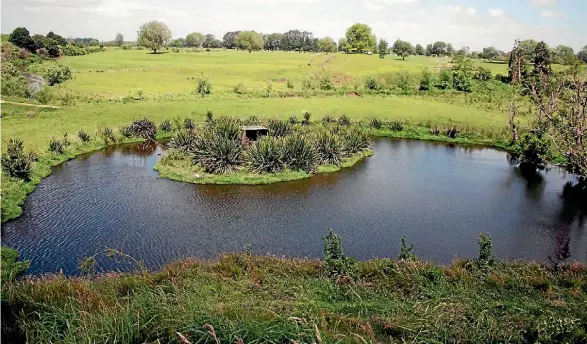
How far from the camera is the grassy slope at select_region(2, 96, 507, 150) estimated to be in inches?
1519

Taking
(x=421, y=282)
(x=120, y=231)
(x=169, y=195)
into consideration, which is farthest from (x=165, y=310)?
(x=169, y=195)

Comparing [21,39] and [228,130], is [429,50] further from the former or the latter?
[228,130]

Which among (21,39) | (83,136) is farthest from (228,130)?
(21,39)

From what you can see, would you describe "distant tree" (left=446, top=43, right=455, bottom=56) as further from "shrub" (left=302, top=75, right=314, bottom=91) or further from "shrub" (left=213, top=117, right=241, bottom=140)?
"shrub" (left=213, top=117, right=241, bottom=140)

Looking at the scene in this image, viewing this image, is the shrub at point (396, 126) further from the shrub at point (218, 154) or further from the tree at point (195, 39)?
the tree at point (195, 39)

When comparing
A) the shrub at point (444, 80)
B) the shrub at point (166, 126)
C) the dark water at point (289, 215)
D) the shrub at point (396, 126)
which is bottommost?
the dark water at point (289, 215)

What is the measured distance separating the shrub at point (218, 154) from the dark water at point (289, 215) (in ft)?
8.06

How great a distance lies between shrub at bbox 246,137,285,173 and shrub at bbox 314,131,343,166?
125 inches

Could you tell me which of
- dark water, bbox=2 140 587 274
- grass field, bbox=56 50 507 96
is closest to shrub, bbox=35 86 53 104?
grass field, bbox=56 50 507 96

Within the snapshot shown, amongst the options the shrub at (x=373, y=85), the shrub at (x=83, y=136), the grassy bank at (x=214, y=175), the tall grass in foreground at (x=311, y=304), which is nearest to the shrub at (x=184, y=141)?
the grassy bank at (x=214, y=175)

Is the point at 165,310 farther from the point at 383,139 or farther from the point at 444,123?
the point at 444,123

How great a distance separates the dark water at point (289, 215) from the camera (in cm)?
1772

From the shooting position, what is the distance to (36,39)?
288 feet

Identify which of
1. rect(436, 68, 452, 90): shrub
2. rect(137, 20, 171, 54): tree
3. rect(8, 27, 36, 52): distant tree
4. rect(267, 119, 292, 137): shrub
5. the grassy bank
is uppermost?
rect(137, 20, 171, 54): tree
